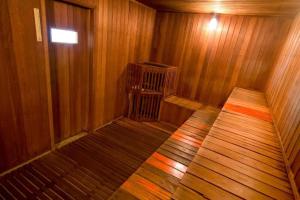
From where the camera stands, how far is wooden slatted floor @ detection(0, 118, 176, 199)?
1976mm

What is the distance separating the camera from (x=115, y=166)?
8.20ft

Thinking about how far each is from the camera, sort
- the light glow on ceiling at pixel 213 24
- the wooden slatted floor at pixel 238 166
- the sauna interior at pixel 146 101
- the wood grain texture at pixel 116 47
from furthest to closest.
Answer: the light glow on ceiling at pixel 213 24
the wood grain texture at pixel 116 47
the sauna interior at pixel 146 101
the wooden slatted floor at pixel 238 166

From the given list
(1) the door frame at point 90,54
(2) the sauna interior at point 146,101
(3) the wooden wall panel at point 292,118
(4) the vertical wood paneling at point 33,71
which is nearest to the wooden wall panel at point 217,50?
(2) the sauna interior at point 146,101

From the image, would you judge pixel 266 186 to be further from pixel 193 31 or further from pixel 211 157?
pixel 193 31

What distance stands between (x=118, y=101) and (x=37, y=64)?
193 centimetres

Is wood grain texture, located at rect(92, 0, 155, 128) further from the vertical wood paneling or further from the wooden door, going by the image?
the wooden door

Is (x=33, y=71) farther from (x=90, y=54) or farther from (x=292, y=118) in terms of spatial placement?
(x=292, y=118)

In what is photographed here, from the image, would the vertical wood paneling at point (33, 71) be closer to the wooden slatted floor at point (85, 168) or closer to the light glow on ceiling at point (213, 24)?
the wooden slatted floor at point (85, 168)

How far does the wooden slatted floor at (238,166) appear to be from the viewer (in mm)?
1127

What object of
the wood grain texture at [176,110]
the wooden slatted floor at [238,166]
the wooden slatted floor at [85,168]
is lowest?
the wooden slatted floor at [85,168]

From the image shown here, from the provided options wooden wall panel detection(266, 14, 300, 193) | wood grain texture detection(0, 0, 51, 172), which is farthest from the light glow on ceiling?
wood grain texture detection(0, 0, 51, 172)

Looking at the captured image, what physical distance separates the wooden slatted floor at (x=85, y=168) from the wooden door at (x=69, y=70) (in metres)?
0.40

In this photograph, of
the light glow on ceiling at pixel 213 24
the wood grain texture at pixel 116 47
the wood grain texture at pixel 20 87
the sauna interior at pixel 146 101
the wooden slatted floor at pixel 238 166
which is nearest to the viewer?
the wooden slatted floor at pixel 238 166

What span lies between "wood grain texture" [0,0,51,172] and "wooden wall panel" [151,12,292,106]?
9.78 ft
